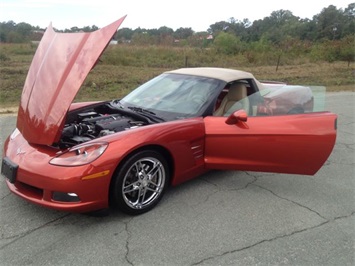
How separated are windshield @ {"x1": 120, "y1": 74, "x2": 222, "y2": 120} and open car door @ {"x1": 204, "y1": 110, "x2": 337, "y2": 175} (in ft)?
1.23

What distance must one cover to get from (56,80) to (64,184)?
1.12 m

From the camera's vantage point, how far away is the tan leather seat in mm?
3916

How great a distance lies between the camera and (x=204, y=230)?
2.80 meters

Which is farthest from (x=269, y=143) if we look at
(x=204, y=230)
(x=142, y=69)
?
(x=142, y=69)

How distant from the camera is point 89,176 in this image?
2629mm

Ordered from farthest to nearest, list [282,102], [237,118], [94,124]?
[282,102] → [94,124] → [237,118]

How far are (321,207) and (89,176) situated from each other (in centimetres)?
230

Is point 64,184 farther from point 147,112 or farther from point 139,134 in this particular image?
point 147,112

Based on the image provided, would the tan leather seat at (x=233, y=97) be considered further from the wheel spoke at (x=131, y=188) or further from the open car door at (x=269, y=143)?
the wheel spoke at (x=131, y=188)

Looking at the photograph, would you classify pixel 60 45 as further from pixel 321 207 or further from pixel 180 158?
pixel 321 207

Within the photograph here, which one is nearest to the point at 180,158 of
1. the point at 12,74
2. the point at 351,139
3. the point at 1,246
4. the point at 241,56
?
the point at 1,246

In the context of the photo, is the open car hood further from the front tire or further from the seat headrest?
the seat headrest

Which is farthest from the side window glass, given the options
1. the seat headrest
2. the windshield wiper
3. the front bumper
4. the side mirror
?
the front bumper

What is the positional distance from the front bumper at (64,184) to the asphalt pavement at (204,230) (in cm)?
24
